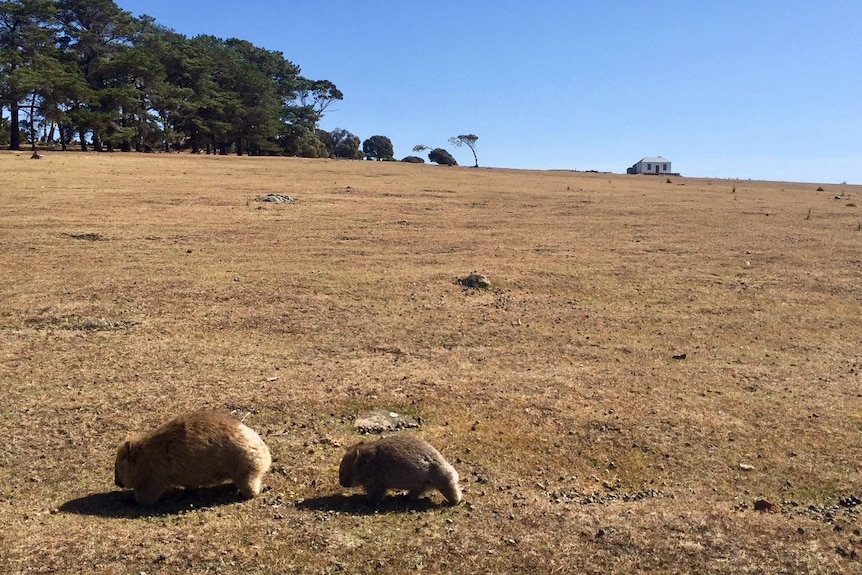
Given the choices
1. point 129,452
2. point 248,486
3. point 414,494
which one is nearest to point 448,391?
point 414,494

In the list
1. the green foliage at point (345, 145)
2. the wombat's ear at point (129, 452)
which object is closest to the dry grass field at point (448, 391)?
the wombat's ear at point (129, 452)

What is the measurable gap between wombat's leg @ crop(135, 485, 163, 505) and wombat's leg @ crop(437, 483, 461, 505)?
206 cm

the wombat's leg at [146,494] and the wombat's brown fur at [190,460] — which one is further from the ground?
the wombat's brown fur at [190,460]

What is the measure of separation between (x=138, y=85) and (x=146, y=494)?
202 ft

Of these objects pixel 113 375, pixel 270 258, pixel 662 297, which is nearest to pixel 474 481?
pixel 113 375

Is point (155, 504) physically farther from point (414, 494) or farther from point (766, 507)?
point (766, 507)

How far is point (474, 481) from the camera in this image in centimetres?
564

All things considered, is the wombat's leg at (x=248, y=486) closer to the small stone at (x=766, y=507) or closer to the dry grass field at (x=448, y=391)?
the dry grass field at (x=448, y=391)

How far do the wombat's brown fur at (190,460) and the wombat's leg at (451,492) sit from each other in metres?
1.36

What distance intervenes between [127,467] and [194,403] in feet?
6.57

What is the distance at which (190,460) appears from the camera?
5086 millimetres

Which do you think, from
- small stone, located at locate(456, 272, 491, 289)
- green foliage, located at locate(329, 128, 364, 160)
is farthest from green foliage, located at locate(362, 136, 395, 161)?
small stone, located at locate(456, 272, 491, 289)

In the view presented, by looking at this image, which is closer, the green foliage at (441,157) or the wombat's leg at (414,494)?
the wombat's leg at (414,494)

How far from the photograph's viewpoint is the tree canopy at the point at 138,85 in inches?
2000
